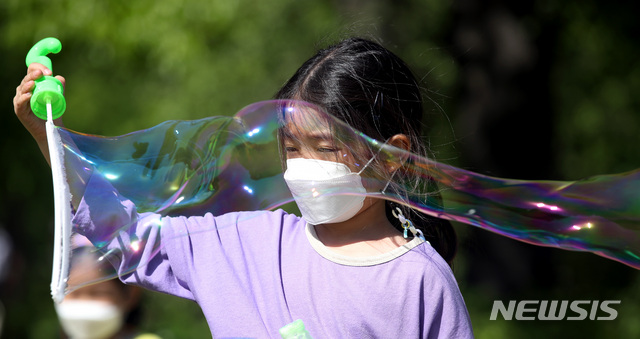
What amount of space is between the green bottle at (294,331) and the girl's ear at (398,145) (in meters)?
0.50

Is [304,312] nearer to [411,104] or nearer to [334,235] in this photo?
[334,235]

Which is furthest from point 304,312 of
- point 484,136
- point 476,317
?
point 484,136

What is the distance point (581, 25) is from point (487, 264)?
2.42 meters

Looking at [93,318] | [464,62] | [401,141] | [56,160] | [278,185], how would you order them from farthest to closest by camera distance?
[464,62] → [93,318] → [278,185] → [401,141] → [56,160]

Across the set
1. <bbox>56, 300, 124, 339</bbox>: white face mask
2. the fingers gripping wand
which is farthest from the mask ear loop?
<bbox>56, 300, 124, 339</bbox>: white face mask

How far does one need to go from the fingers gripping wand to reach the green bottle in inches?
19.7

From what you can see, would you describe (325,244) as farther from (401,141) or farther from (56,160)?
(56,160)

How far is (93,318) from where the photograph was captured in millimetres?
3004

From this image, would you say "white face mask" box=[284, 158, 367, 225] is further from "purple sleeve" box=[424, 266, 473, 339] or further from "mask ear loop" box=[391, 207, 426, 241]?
"purple sleeve" box=[424, 266, 473, 339]

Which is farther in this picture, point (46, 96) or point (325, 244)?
point (325, 244)

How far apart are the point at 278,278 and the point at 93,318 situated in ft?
4.69

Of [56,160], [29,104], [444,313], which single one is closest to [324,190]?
[444,313]

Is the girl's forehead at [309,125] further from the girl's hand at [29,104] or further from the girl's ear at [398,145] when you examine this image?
the girl's hand at [29,104]

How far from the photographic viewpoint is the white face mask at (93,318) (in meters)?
3.01
